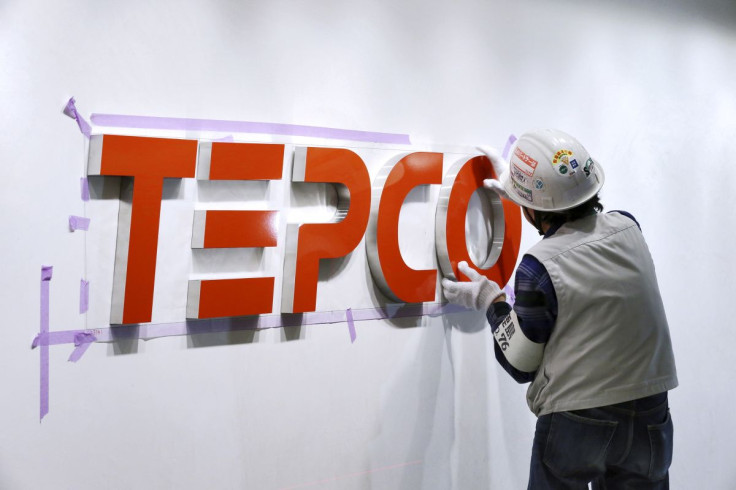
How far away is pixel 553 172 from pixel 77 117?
1.40 metres

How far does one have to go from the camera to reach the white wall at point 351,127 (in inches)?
71.6

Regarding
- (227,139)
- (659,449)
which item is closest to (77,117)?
(227,139)

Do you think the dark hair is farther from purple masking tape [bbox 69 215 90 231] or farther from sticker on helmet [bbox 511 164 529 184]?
purple masking tape [bbox 69 215 90 231]

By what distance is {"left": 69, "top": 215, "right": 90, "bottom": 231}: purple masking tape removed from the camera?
1.84m

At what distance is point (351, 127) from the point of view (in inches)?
90.0

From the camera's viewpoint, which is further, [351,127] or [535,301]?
[351,127]

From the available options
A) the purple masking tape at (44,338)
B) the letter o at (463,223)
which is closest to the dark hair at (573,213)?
the letter o at (463,223)

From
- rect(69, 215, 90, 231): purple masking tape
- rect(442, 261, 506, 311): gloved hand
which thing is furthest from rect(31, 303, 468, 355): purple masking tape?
rect(69, 215, 90, 231): purple masking tape

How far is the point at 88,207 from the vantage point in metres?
1.87

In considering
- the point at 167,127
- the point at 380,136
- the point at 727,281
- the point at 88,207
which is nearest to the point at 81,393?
the point at 88,207

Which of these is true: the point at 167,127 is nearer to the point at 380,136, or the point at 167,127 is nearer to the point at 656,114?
the point at 380,136

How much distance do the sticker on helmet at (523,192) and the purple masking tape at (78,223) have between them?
1310 millimetres

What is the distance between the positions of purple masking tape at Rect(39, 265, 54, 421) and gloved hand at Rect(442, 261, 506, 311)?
1339mm

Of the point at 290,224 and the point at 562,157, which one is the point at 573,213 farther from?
the point at 290,224
